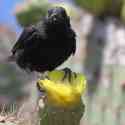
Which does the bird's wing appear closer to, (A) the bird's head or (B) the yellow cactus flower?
(A) the bird's head

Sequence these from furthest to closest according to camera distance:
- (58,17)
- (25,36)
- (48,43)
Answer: (25,36) → (48,43) → (58,17)

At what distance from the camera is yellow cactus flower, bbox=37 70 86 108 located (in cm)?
204

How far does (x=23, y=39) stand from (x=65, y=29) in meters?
0.36

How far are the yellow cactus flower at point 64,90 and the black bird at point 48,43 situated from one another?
1.27 m

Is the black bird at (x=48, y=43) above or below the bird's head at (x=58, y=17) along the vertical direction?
below

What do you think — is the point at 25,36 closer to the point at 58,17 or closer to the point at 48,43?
the point at 48,43

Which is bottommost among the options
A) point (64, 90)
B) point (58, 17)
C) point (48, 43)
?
point (64, 90)

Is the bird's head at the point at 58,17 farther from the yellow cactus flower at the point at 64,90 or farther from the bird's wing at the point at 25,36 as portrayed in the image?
the yellow cactus flower at the point at 64,90

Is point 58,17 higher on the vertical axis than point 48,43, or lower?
higher

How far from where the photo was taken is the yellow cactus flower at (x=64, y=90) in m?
2.04

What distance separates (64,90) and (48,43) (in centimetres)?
147

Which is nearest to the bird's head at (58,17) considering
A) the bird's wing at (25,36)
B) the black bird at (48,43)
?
the black bird at (48,43)

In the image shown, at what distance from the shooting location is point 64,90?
2057mm

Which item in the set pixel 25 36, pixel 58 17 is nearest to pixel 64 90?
pixel 58 17
